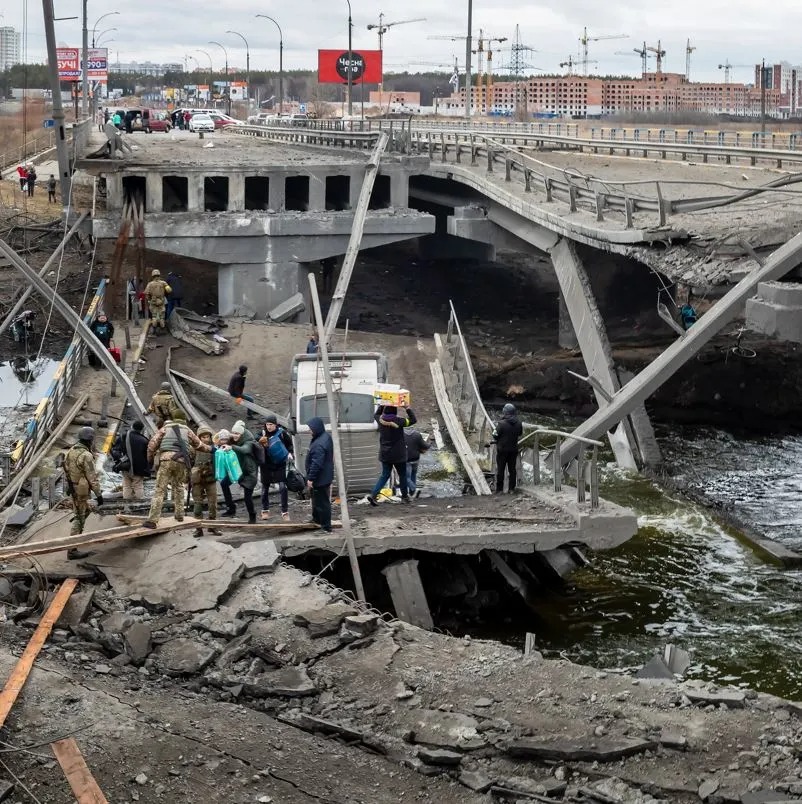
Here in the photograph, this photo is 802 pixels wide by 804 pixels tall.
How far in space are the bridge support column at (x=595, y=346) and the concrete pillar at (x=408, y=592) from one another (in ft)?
35.6

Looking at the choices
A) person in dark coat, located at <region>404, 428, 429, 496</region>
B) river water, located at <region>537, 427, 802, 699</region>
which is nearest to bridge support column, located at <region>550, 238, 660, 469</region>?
river water, located at <region>537, 427, 802, 699</region>

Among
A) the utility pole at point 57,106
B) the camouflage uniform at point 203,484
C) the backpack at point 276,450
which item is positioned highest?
the utility pole at point 57,106

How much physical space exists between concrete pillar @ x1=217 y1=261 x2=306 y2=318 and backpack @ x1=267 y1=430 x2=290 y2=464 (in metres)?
22.2

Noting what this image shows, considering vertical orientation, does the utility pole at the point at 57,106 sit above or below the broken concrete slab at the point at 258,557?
above

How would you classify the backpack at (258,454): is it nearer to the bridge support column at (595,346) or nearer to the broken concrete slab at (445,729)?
the broken concrete slab at (445,729)

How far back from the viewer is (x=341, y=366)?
2361 cm

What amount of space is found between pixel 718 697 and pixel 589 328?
20.3 meters

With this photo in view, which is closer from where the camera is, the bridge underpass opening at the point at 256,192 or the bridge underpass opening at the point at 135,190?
the bridge underpass opening at the point at 135,190

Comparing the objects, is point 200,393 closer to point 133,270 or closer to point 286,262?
point 286,262

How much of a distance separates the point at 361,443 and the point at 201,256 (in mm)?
18414

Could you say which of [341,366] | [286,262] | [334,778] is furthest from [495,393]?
[334,778]

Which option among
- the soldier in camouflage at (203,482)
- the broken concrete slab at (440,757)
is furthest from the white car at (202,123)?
the broken concrete slab at (440,757)

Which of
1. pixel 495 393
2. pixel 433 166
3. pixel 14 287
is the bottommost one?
pixel 495 393

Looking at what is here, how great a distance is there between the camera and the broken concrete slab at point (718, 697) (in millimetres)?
10836
